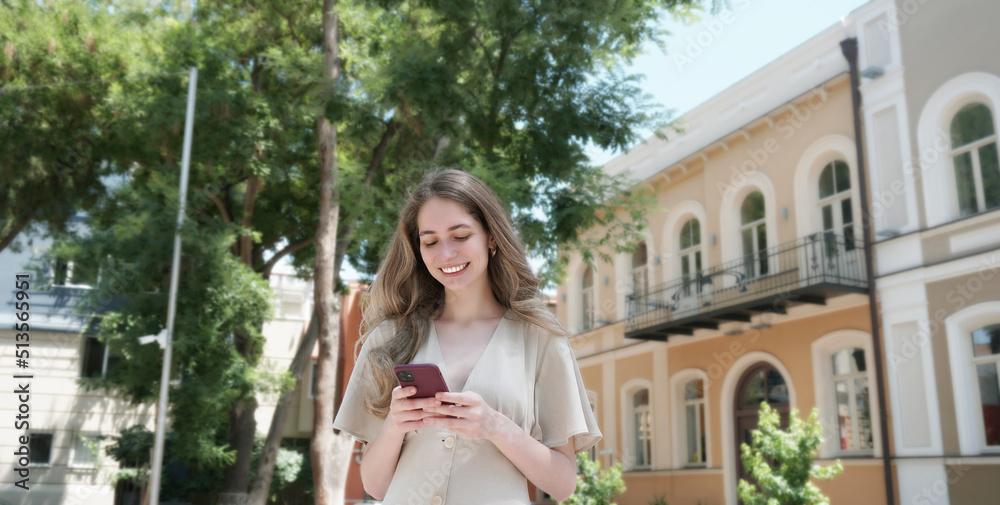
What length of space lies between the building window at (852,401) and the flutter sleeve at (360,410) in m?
12.8

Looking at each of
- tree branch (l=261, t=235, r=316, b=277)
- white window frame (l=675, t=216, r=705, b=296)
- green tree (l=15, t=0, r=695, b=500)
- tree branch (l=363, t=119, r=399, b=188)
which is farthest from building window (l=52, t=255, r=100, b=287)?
white window frame (l=675, t=216, r=705, b=296)

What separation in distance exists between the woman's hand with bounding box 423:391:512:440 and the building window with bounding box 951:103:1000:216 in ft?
39.9

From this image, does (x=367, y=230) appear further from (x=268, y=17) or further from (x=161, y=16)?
(x=161, y=16)

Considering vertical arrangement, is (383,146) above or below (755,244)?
above

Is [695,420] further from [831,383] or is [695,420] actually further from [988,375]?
[988,375]

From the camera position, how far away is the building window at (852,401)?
43.9ft

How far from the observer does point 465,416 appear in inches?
78.7

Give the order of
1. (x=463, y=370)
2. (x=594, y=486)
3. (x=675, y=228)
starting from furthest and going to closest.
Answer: (x=675, y=228) → (x=594, y=486) → (x=463, y=370)

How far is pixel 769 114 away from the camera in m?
15.6

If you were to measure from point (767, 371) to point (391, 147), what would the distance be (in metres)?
8.25

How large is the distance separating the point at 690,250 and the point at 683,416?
3.64m

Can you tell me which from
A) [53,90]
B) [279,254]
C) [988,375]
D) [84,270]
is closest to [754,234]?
[988,375]

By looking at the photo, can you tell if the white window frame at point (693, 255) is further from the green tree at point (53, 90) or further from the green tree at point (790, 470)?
the green tree at point (53, 90)

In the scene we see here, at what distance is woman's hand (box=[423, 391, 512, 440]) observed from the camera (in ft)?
6.57
